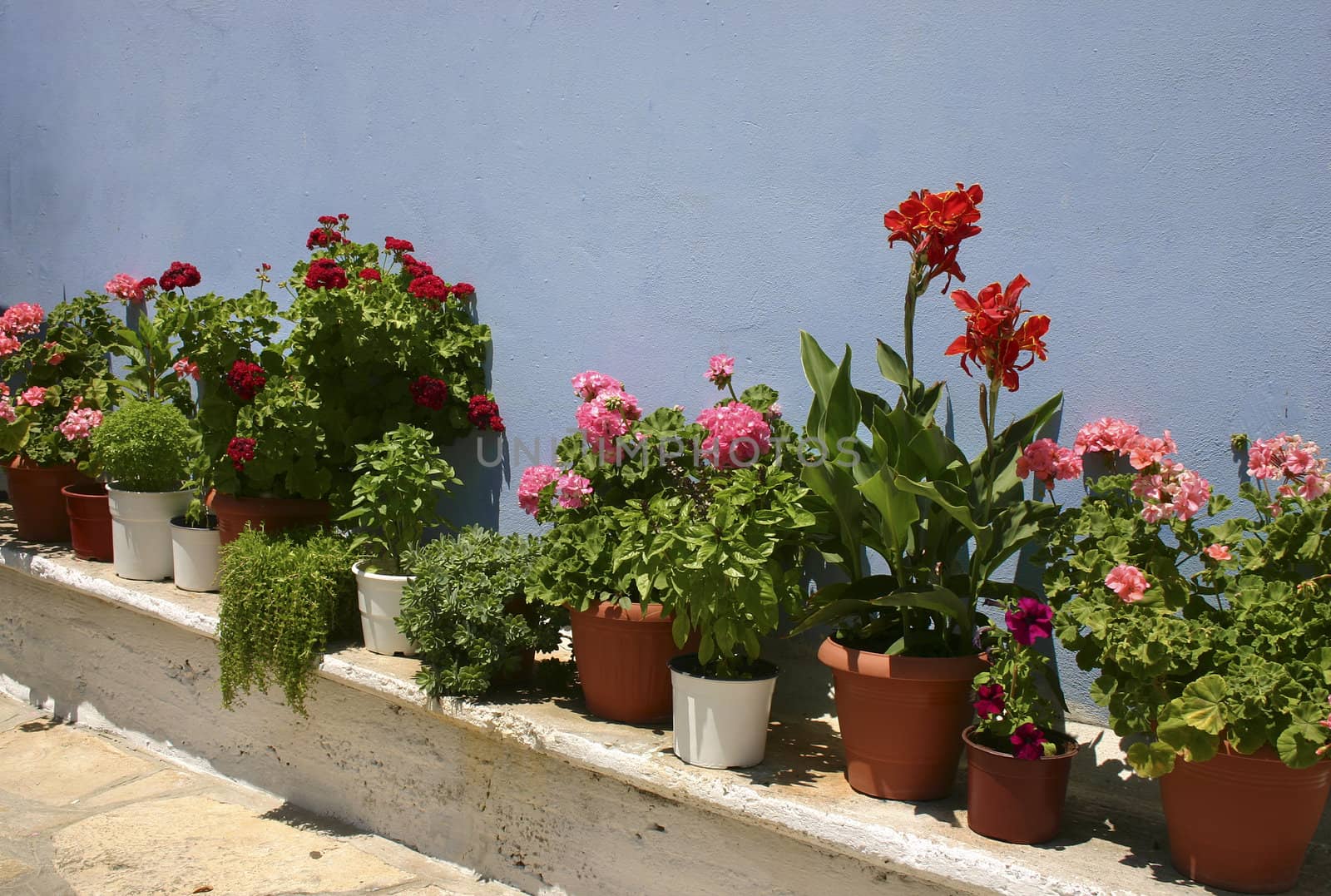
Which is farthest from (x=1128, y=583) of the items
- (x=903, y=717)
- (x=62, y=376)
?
(x=62, y=376)

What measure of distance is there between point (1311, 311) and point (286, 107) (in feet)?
12.6

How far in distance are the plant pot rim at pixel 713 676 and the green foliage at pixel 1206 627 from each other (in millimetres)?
761

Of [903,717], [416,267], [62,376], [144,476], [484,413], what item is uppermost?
[416,267]

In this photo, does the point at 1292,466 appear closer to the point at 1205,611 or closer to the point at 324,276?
the point at 1205,611

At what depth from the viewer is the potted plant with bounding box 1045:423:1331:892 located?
2.48 m

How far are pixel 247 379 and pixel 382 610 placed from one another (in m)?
0.98

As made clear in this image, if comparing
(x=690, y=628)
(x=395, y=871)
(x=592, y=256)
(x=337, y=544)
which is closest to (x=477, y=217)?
(x=592, y=256)

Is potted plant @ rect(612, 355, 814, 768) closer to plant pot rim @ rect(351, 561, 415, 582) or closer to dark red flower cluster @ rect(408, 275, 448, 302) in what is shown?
plant pot rim @ rect(351, 561, 415, 582)

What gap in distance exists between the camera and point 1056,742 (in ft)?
9.53

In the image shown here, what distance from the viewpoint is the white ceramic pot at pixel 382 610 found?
3955 mm

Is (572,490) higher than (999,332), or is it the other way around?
(999,332)

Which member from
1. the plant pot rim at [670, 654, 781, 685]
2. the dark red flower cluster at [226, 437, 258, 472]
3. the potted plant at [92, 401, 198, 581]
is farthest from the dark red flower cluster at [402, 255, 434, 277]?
the plant pot rim at [670, 654, 781, 685]

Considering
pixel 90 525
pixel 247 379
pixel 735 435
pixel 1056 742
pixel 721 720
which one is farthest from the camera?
pixel 90 525

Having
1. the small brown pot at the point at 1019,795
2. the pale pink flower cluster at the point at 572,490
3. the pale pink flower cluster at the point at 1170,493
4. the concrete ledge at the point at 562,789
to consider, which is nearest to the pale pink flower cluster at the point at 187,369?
the concrete ledge at the point at 562,789
